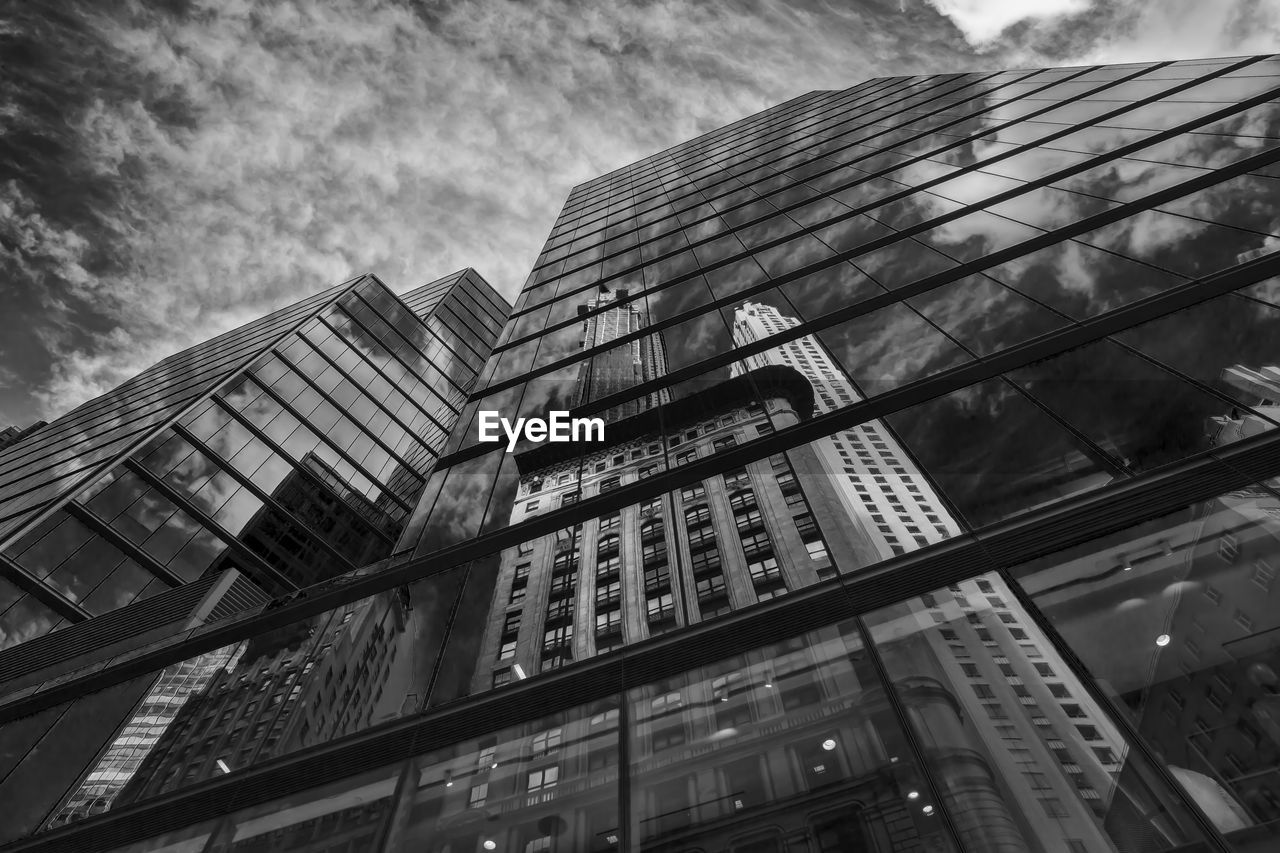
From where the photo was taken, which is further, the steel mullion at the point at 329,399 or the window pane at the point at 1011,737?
the steel mullion at the point at 329,399

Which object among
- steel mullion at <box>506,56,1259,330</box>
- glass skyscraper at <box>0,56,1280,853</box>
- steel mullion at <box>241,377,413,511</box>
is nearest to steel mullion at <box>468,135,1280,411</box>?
glass skyscraper at <box>0,56,1280,853</box>

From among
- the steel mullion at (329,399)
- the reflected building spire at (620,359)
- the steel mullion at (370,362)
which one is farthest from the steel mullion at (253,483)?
the reflected building spire at (620,359)

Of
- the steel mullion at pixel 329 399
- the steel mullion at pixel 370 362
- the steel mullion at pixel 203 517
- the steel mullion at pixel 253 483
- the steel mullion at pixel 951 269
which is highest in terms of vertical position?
the steel mullion at pixel 370 362

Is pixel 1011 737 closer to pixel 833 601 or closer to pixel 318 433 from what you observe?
pixel 833 601

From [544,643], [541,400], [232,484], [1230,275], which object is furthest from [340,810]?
[232,484]

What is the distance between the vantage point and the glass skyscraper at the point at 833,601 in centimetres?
501

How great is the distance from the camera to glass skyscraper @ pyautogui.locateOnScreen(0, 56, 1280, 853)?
197 inches

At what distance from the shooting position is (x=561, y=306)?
1895 centimetres

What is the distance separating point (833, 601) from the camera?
6.74 metres

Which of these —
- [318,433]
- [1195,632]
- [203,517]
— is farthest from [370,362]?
[1195,632]

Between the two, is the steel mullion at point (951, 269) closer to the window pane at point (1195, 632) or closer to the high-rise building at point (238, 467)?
the window pane at point (1195, 632)

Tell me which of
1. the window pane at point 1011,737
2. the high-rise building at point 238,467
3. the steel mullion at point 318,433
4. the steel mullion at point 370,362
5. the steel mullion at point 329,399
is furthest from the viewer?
the steel mullion at point 370,362

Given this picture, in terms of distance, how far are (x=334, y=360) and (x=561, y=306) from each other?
1696 cm

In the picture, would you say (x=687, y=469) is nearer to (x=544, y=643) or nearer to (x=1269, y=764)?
(x=544, y=643)
